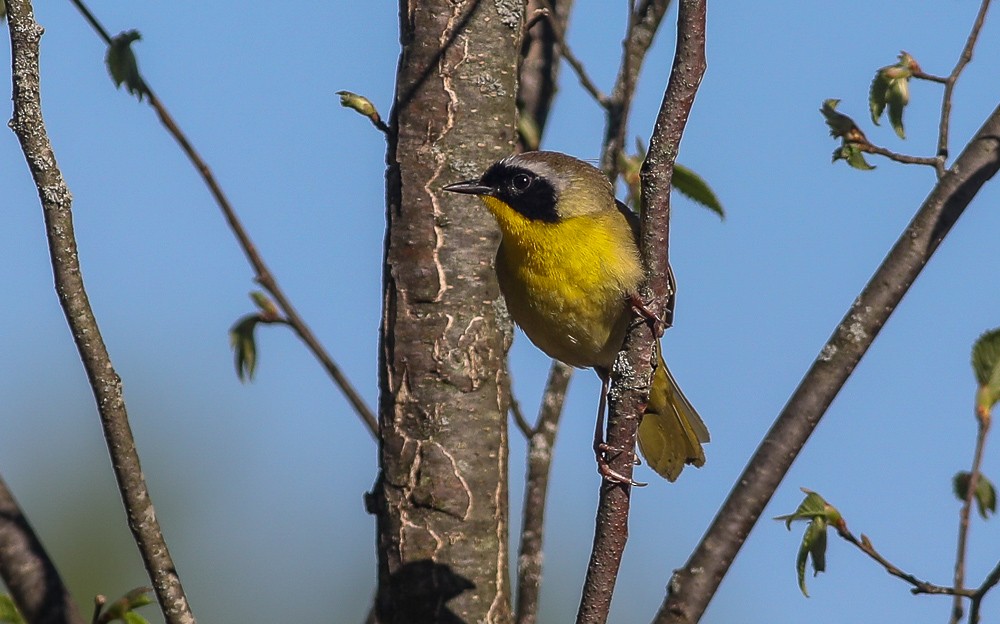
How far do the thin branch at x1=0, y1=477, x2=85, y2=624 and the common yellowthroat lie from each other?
1590mm

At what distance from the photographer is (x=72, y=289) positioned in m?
2.59

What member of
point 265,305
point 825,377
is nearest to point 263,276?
point 265,305

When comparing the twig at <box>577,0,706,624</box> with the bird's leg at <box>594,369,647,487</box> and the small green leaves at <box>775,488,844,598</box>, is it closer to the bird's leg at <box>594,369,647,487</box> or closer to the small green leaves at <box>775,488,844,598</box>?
the bird's leg at <box>594,369,647,487</box>

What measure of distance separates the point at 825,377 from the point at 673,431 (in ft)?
5.18

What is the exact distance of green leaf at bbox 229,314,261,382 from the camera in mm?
3939

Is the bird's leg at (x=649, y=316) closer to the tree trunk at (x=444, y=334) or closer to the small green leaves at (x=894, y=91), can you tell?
the tree trunk at (x=444, y=334)

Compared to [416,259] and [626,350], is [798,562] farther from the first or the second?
[416,259]

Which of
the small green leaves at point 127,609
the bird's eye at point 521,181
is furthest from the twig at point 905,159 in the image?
the small green leaves at point 127,609

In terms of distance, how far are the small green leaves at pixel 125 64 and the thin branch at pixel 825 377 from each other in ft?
6.42

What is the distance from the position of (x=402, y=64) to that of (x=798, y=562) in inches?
71.2

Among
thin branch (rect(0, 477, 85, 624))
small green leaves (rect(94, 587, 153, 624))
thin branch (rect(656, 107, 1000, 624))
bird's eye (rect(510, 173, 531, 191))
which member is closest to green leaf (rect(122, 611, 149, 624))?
small green leaves (rect(94, 587, 153, 624))

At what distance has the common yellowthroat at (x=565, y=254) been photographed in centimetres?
392

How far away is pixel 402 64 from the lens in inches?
145

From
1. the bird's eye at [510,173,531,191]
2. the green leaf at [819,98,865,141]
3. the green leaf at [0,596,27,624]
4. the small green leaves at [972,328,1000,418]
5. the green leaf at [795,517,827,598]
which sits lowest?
the green leaf at [0,596,27,624]
